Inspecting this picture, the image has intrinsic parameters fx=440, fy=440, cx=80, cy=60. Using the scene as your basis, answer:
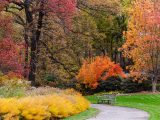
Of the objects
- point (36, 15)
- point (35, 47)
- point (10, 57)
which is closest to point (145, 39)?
point (35, 47)

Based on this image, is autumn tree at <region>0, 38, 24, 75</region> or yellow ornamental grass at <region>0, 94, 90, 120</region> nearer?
yellow ornamental grass at <region>0, 94, 90, 120</region>

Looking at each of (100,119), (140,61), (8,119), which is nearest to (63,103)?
(100,119)

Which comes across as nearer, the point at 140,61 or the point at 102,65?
the point at 140,61

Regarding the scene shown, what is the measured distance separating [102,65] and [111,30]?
46.6 ft

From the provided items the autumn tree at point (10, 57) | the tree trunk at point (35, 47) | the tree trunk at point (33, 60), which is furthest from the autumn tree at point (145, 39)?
the autumn tree at point (10, 57)

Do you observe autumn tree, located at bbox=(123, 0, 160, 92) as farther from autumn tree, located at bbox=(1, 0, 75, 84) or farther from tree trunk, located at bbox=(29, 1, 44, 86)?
tree trunk, located at bbox=(29, 1, 44, 86)

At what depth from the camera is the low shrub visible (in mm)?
17953

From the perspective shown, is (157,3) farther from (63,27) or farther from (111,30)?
(111,30)

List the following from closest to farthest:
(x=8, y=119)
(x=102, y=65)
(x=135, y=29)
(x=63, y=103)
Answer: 1. (x=8, y=119)
2. (x=63, y=103)
3. (x=135, y=29)
4. (x=102, y=65)

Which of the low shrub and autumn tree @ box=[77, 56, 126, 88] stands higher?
autumn tree @ box=[77, 56, 126, 88]

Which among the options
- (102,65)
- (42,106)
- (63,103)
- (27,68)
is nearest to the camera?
(42,106)

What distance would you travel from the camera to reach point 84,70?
40.8m

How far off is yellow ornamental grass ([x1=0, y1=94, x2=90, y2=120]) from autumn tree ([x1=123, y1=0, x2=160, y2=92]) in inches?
598

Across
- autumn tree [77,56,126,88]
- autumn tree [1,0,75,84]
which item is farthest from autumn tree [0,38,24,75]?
autumn tree [77,56,126,88]
